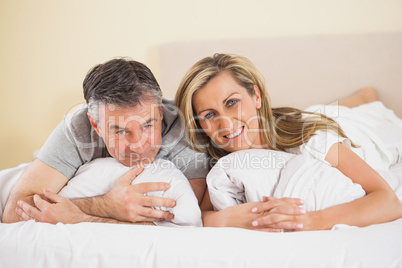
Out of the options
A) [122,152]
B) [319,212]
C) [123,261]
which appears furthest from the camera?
[122,152]

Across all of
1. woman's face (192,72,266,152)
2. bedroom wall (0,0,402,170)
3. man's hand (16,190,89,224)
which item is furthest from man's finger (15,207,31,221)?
bedroom wall (0,0,402,170)

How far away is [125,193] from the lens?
1187 mm

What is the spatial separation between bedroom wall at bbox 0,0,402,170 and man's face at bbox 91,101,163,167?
1.12 meters

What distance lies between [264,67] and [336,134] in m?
0.96

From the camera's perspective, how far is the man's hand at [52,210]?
116 cm

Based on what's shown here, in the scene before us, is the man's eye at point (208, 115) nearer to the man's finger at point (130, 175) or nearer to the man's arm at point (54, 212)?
the man's finger at point (130, 175)

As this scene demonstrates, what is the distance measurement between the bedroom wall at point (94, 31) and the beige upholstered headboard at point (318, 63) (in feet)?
0.24

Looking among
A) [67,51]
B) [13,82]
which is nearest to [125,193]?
[67,51]

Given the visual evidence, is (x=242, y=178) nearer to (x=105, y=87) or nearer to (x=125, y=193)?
(x=125, y=193)

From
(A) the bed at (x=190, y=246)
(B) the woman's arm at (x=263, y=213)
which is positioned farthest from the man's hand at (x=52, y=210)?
(B) the woman's arm at (x=263, y=213)

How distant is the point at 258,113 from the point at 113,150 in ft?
1.85

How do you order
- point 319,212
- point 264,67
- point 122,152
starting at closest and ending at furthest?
point 319,212
point 122,152
point 264,67

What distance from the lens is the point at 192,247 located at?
0.92 m

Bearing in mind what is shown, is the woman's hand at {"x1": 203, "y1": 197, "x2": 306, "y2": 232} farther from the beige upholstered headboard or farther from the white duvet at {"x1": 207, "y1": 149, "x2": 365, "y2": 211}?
the beige upholstered headboard
